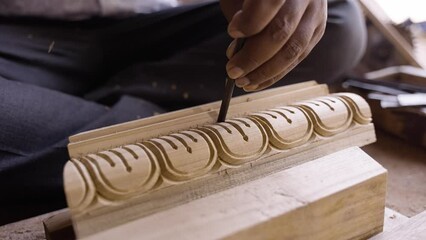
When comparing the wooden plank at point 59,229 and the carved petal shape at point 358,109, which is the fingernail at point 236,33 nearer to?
the carved petal shape at point 358,109

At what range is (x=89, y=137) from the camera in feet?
1.77

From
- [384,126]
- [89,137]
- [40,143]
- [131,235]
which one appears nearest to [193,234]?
[131,235]

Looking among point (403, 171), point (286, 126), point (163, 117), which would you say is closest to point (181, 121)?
point (163, 117)

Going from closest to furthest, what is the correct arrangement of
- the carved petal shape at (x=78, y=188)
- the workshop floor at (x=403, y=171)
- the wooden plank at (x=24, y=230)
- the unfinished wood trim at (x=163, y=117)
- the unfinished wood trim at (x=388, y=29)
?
the carved petal shape at (x=78, y=188), the unfinished wood trim at (x=163, y=117), the wooden plank at (x=24, y=230), the workshop floor at (x=403, y=171), the unfinished wood trim at (x=388, y=29)

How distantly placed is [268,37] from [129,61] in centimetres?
70

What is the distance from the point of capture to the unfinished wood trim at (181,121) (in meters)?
0.52

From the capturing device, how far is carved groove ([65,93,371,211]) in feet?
1.49

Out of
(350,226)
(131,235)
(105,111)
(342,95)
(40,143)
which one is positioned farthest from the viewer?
(105,111)

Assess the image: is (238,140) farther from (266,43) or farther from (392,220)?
(392,220)

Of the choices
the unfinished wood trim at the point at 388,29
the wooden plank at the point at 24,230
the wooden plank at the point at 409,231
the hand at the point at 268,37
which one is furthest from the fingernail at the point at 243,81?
the unfinished wood trim at the point at 388,29

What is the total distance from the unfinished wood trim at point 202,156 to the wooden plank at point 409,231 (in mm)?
124

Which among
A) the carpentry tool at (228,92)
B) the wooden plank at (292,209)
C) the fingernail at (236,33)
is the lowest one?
the wooden plank at (292,209)

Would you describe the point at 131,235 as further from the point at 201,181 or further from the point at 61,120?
the point at 61,120

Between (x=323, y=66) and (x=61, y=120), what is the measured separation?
2.04 ft
